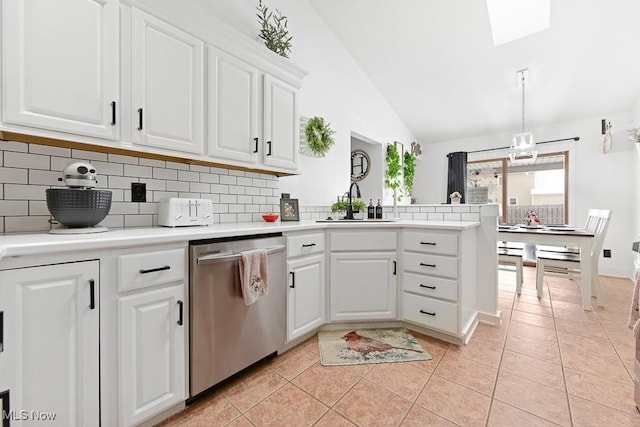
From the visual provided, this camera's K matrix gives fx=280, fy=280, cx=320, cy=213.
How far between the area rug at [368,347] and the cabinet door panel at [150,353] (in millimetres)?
897

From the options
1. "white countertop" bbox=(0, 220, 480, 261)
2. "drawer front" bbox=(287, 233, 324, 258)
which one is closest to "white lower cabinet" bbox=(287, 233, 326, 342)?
"drawer front" bbox=(287, 233, 324, 258)

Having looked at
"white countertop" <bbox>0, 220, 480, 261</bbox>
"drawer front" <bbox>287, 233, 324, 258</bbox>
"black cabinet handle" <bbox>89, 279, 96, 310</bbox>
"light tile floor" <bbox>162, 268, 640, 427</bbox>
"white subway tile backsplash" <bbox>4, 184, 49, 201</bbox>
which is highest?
"white subway tile backsplash" <bbox>4, 184, 49, 201</bbox>

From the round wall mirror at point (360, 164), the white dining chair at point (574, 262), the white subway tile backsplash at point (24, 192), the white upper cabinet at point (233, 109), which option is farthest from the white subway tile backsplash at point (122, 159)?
the white dining chair at point (574, 262)

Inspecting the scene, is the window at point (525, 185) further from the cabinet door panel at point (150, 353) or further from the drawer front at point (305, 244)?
the cabinet door panel at point (150, 353)

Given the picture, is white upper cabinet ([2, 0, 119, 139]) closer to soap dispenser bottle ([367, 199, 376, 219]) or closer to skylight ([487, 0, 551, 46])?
soap dispenser bottle ([367, 199, 376, 219])

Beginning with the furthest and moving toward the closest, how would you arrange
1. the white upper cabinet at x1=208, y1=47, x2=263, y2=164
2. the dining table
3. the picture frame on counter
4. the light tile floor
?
1. the dining table
2. the picture frame on counter
3. the white upper cabinet at x1=208, y1=47, x2=263, y2=164
4. the light tile floor

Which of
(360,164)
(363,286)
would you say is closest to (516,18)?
(360,164)

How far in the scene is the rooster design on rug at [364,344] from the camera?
1.97 metres

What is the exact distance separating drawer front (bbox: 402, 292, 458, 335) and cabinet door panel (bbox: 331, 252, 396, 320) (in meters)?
0.11

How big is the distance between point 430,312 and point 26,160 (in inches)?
101

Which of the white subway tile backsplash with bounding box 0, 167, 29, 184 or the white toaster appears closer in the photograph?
the white subway tile backsplash with bounding box 0, 167, 29, 184

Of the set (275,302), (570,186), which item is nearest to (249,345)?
(275,302)

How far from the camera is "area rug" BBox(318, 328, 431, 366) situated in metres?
1.84

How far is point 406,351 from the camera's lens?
1944 mm
